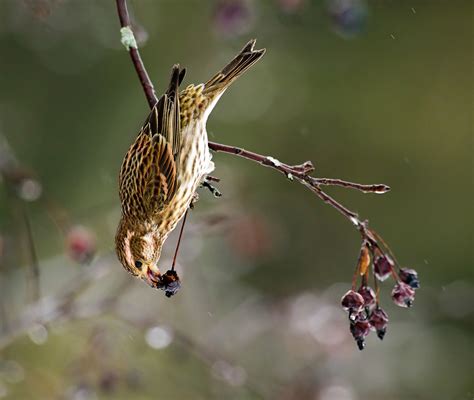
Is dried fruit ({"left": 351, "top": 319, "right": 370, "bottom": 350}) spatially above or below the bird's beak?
below

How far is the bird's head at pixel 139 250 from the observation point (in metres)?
3.34

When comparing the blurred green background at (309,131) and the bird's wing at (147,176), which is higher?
the blurred green background at (309,131)

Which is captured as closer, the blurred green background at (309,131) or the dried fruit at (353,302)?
the dried fruit at (353,302)

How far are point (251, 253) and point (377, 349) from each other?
2.76m

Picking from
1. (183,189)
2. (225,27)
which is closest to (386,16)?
(225,27)

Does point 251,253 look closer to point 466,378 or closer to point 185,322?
point 185,322

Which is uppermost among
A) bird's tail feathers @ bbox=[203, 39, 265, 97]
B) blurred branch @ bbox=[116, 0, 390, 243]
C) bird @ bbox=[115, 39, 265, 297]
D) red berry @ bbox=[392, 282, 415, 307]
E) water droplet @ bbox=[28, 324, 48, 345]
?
bird's tail feathers @ bbox=[203, 39, 265, 97]

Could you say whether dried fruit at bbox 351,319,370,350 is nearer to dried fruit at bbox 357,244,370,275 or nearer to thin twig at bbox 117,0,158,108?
dried fruit at bbox 357,244,370,275

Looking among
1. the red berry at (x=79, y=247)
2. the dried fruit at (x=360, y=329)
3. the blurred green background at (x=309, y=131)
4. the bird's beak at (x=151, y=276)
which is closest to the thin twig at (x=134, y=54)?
the bird's beak at (x=151, y=276)

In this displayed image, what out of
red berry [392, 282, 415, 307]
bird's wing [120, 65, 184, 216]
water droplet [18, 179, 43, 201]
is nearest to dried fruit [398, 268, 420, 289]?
red berry [392, 282, 415, 307]

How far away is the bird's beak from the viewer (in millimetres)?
3083

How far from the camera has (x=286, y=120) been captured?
1149cm

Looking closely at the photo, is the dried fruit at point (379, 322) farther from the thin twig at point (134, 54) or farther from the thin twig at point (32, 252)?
the thin twig at point (32, 252)

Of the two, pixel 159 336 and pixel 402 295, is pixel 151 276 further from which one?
pixel 402 295
